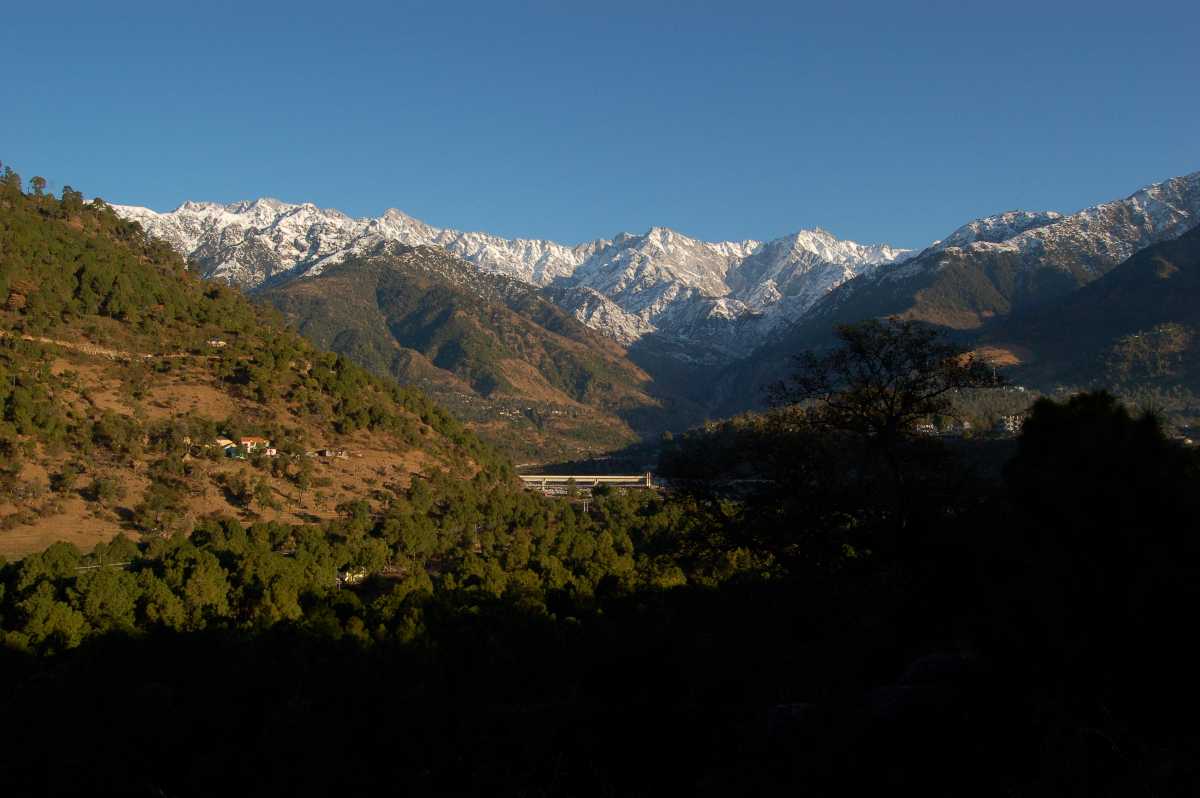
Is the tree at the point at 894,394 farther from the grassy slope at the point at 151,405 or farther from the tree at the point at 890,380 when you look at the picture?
the grassy slope at the point at 151,405

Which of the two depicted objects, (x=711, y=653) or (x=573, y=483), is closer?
(x=711, y=653)

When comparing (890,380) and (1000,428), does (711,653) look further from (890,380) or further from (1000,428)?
(1000,428)

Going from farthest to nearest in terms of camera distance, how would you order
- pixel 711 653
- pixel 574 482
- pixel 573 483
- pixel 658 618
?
1. pixel 574 482
2. pixel 573 483
3. pixel 658 618
4. pixel 711 653

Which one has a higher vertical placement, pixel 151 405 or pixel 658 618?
pixel 151 405

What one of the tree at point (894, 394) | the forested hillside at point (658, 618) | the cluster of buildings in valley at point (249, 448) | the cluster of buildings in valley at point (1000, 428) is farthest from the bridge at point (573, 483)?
the tree at point (894, 394)

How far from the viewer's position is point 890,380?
27.5 meters

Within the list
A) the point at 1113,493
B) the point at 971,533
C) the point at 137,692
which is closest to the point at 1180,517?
the point at 1113,493

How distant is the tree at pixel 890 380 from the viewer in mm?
26875

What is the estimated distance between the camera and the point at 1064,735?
10.2 meters

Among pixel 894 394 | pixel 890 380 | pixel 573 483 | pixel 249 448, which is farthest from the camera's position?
pixel 573 483

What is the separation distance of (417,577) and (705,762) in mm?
48928

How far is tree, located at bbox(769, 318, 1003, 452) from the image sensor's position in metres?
26.9

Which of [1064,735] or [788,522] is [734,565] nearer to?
[788,522]

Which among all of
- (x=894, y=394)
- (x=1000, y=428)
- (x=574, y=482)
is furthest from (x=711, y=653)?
(x=1000, y=428)
